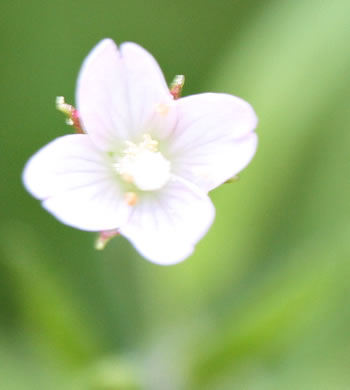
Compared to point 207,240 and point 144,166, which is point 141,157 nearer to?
point 144,166

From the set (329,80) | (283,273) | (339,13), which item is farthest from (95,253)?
(339,13)

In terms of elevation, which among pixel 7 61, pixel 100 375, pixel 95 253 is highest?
pixel 7 61

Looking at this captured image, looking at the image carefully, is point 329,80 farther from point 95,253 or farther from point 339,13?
point 95,253

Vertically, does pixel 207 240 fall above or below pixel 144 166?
Answer: above

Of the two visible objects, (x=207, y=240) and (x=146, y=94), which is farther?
(x=207, y=240)

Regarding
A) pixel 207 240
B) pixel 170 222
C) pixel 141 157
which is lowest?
pixel 170 222

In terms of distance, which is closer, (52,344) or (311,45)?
(52,344)

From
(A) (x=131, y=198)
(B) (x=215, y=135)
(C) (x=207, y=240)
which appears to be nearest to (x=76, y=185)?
(A) (x=131, y=198)

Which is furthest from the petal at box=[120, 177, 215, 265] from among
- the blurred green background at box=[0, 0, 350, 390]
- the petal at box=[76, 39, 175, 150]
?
the blurred green background at box=[0, 0, 350, 390]
